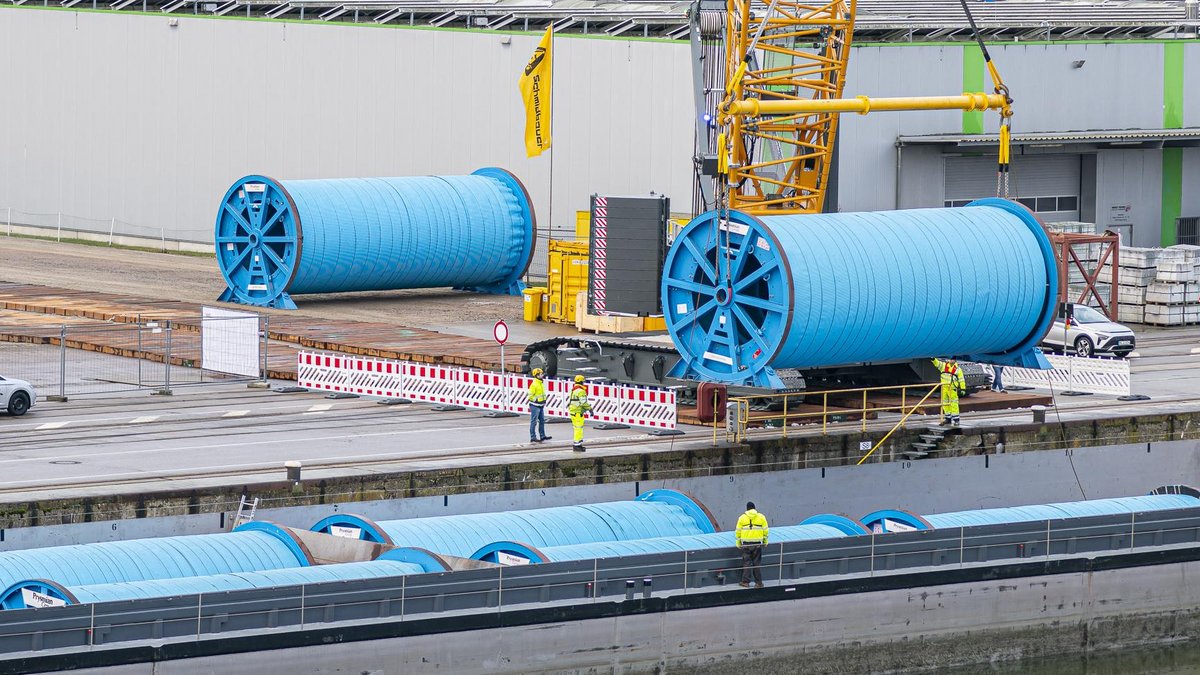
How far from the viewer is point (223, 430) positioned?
3691 centimetres

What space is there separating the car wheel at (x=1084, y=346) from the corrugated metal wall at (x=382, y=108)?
945 centimetres

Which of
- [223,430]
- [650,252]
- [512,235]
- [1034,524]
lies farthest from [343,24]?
[1034,524]

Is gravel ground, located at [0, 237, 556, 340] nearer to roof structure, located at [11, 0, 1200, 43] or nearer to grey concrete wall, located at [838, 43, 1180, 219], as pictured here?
roof structure, located at [11, 0, 1200, 43]

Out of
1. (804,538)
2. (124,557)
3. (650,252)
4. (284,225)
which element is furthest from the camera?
(284,225)

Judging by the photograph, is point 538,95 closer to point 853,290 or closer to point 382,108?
point 382,108

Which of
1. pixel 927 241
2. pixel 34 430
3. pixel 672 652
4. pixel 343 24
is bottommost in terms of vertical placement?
pixel 672 652

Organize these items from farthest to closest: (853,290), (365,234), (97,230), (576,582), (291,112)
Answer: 1. (97,230)
2. (291,112)
3. (365,234)
4. (853,290)
5. (576,582)

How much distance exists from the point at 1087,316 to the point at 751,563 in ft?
73.9

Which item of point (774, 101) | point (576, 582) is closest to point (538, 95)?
point (774, 101)

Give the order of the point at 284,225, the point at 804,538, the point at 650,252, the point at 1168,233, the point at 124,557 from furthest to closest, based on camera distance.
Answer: the point at 1168,233 < the point at 284,225 < the point at 650,252 < the point at 804,538 < the point at 124,557

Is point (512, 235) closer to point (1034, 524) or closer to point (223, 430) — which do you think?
point (223, 430)

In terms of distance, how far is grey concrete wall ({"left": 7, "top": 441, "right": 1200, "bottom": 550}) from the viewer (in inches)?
1241

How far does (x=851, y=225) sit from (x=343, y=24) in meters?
32.6

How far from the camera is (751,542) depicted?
28.7 m
